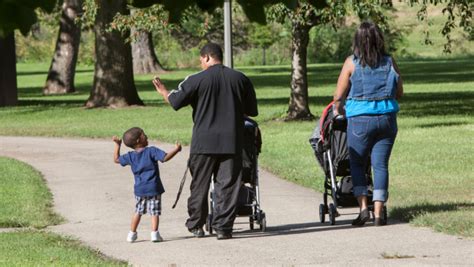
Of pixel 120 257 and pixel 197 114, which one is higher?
pixel 197 114

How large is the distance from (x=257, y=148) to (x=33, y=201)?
365 centimetres

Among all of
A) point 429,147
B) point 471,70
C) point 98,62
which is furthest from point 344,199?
point 471,70

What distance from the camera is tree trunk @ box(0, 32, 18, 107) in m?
36.6

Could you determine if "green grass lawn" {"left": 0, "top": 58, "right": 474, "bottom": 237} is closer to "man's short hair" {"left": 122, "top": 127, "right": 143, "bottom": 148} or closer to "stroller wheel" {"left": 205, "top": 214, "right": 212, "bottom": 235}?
"stroller wheel" {"left": 205, "top": 214, "right": 212, "bottom": 235}

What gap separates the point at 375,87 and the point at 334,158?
0.88m

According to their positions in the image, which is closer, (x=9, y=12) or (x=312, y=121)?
(x=9, y=12)

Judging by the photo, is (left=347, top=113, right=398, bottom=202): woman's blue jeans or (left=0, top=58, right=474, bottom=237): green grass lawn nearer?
(left=347, top=113, right=398, bottom=202): woman's blue jeans

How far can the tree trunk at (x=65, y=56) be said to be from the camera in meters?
46.2

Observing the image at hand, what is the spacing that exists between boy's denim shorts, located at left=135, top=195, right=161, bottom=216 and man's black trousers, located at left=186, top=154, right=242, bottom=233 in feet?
1.14

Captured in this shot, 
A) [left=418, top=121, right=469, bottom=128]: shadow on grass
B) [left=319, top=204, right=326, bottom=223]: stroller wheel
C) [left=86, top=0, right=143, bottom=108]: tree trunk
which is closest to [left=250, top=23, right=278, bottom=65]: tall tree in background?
[left=86, top=0, right=143, bottom=108]: tree trunk

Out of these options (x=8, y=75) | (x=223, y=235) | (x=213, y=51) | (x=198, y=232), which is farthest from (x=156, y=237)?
(x=8, y=75)

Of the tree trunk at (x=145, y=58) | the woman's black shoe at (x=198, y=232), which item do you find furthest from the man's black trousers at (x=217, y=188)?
the tree trunk at (x=145, y=58)

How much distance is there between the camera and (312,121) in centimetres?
2770

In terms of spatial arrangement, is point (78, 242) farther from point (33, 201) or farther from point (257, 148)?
point (33, 201)
